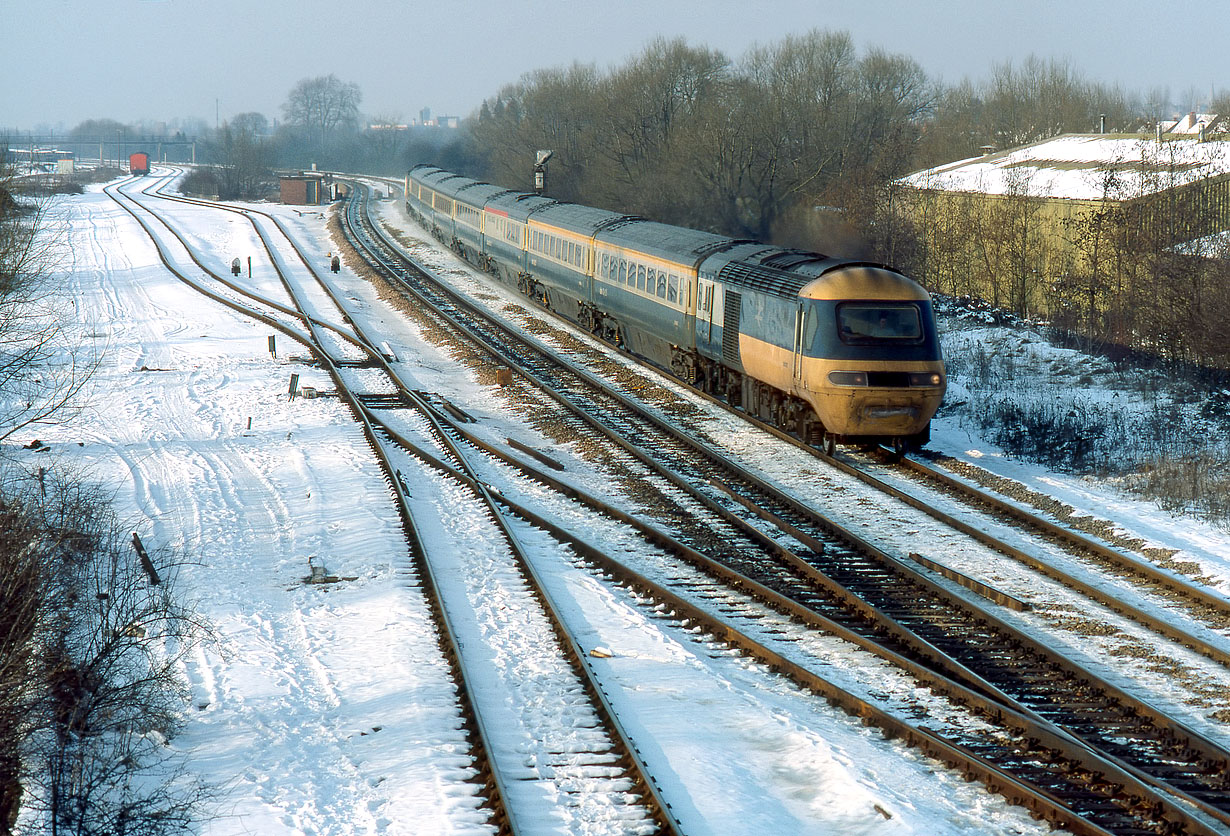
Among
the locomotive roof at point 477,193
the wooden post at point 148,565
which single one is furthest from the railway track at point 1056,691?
the locomotive roof at point 477,193

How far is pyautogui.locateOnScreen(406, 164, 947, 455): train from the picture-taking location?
16469mm

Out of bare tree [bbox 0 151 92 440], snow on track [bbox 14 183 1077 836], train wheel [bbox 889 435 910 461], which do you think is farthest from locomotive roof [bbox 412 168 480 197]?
train wheel [bbox 889 435 910 461]

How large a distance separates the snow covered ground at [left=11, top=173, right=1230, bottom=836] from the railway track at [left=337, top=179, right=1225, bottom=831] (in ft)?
4.58

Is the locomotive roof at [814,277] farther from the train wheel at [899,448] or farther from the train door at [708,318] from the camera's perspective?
the train wheel at [899,448]

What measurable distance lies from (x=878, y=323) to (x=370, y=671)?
9.70m

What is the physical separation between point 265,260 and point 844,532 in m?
38.1

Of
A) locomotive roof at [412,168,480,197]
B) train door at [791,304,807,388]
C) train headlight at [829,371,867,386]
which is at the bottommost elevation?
train headlight at [829,371,867,386]

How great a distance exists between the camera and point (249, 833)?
7.23 m

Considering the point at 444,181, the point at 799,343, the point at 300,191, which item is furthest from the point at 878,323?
the point at 300,191

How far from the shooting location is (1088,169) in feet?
125

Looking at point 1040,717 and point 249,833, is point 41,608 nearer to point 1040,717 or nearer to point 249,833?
point 249,833

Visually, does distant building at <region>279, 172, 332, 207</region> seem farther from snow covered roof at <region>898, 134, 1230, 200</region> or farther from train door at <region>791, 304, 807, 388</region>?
train door at <region>791, 304, 807, 388</region>

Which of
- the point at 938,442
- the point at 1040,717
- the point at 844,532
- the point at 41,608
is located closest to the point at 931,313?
the point at 938,442

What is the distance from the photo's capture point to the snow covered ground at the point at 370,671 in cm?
754
